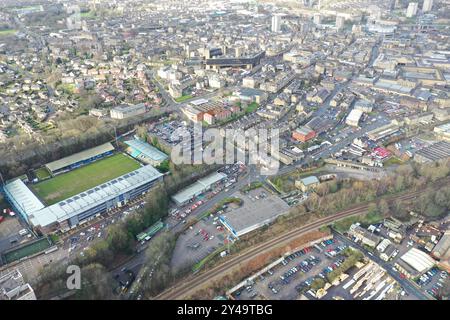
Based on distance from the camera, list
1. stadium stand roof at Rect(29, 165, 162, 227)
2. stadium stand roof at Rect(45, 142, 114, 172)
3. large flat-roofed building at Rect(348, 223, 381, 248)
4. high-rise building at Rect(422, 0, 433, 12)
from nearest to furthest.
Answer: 1. large flat-roofed building at Rect(348, 223, 381, 248)
2. stadium stand roof at Rect(29, 165, 162, 227)
3. stadium stand roof at Rect(45, 142, 114, 172)
4. high-rise building at Rect(422, 0, 433, 12)

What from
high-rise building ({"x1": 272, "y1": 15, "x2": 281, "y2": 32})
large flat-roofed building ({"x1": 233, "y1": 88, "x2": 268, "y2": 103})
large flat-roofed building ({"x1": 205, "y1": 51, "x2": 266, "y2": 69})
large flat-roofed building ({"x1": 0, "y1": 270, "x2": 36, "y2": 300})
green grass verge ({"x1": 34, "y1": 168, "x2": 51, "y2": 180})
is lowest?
green grass verge ({"x1": 34, "y1": 168, "x2": 51, "y2": 180})

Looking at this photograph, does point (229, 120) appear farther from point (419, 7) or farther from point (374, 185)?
point (419, 7)

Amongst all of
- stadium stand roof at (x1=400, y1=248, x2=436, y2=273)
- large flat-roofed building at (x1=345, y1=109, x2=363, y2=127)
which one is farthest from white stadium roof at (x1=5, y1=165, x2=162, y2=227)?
large flat-roofed building at (x1=345, y1=109, x2=363, y2=127)

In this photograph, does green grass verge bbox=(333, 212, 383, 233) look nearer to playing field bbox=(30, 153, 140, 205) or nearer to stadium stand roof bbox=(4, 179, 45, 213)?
playing field bbox=(30, 153, 140, 205)

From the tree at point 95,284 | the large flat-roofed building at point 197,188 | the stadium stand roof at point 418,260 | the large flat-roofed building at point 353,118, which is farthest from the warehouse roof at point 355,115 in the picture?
the tree at point 95,284

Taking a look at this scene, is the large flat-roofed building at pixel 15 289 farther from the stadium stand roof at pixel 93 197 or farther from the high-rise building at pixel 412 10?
the high-rise building at pixel 412 10

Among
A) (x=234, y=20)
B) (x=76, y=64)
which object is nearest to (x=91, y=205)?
(x=76, y=64)
